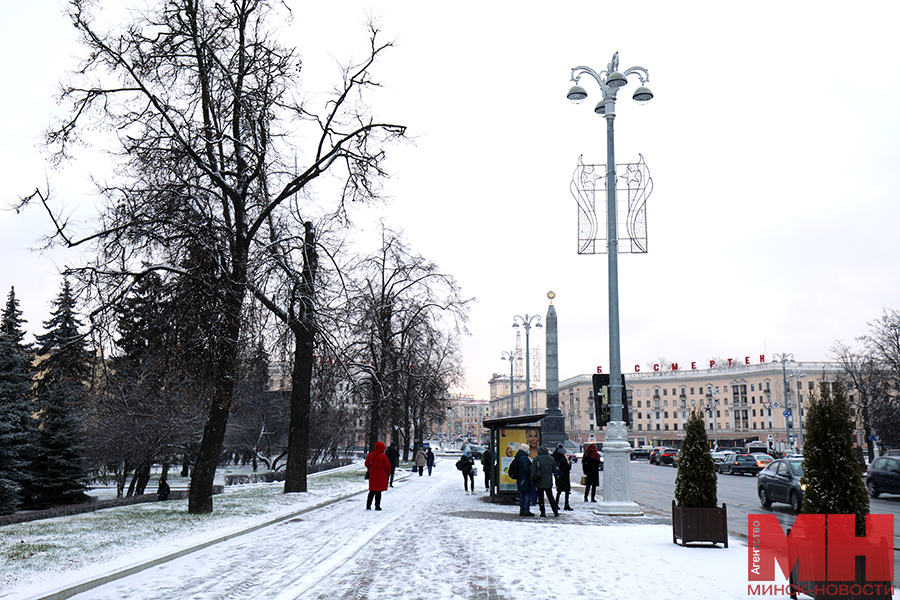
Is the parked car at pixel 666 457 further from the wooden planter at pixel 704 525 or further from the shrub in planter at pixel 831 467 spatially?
the shrub in planter at pixel 831 467

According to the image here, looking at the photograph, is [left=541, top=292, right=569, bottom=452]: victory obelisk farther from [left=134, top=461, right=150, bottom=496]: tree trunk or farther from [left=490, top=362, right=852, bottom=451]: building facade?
[left=490, top=362, right=852, bottom=451]: building facade

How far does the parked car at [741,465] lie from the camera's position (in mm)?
41281

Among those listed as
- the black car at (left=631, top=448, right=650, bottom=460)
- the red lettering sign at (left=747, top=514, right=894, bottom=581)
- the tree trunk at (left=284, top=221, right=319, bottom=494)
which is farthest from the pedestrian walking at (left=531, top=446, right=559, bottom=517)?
the black car at (left=631, top=448, right=650, bottom=460)

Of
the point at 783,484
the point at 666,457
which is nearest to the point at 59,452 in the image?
the point at 783,484

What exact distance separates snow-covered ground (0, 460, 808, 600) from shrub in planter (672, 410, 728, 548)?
251mm

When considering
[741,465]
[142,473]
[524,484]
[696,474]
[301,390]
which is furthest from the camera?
[741,465]

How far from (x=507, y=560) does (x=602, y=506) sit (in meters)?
7.54

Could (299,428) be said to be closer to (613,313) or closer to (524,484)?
(524,484)

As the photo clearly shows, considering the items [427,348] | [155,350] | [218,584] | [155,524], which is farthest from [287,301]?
[427,348]

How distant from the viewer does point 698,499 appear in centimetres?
1046

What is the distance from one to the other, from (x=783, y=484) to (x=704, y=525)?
10.4 m

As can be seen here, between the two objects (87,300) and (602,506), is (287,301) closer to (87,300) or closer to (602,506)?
(87,300)

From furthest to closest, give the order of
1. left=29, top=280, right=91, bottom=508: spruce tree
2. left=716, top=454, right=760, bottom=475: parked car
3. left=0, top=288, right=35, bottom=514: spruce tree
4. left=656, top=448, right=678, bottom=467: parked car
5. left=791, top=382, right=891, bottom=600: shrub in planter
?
left=656, top=448, right=678, bottom=467: parked car < left=716, top=454, right=760, bottom=475: parked car < left=29, top=280, right=91, bottom=508: spruce tree < left=0, top=288, right=35, bottom=514: spruce tree < left=791, top=382, right=891, bottom=600: shrub in planter

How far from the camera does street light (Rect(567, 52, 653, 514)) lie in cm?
1636
